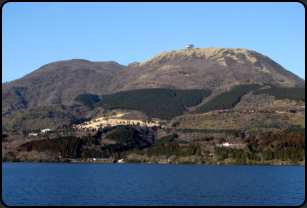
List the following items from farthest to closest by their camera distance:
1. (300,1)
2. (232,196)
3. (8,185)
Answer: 1. (8,185)
2. (232,196)
3. (300,1)

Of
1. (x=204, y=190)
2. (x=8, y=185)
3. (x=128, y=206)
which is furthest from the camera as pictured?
(x=8, y=185)

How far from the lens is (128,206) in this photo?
2660 inches

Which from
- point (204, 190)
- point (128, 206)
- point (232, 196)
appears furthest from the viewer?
point (204, 190)

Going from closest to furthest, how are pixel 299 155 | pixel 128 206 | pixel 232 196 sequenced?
1. pixel 128 206
2. pixel 232 196
3. pixel 299 155

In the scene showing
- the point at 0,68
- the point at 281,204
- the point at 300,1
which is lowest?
the point at 281,204

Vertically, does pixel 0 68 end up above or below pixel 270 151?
above

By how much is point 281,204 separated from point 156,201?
25208 millimetres

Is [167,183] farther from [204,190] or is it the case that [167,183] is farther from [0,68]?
[0,68]

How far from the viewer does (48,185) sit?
99438mm

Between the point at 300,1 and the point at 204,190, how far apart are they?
59.9 m

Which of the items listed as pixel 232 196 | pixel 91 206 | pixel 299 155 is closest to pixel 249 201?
pixel 232 196

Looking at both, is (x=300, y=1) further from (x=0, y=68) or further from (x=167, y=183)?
(x=167, y=183)

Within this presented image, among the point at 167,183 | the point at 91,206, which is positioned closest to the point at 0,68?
the point at 91,206

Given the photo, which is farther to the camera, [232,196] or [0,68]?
[232,196]
